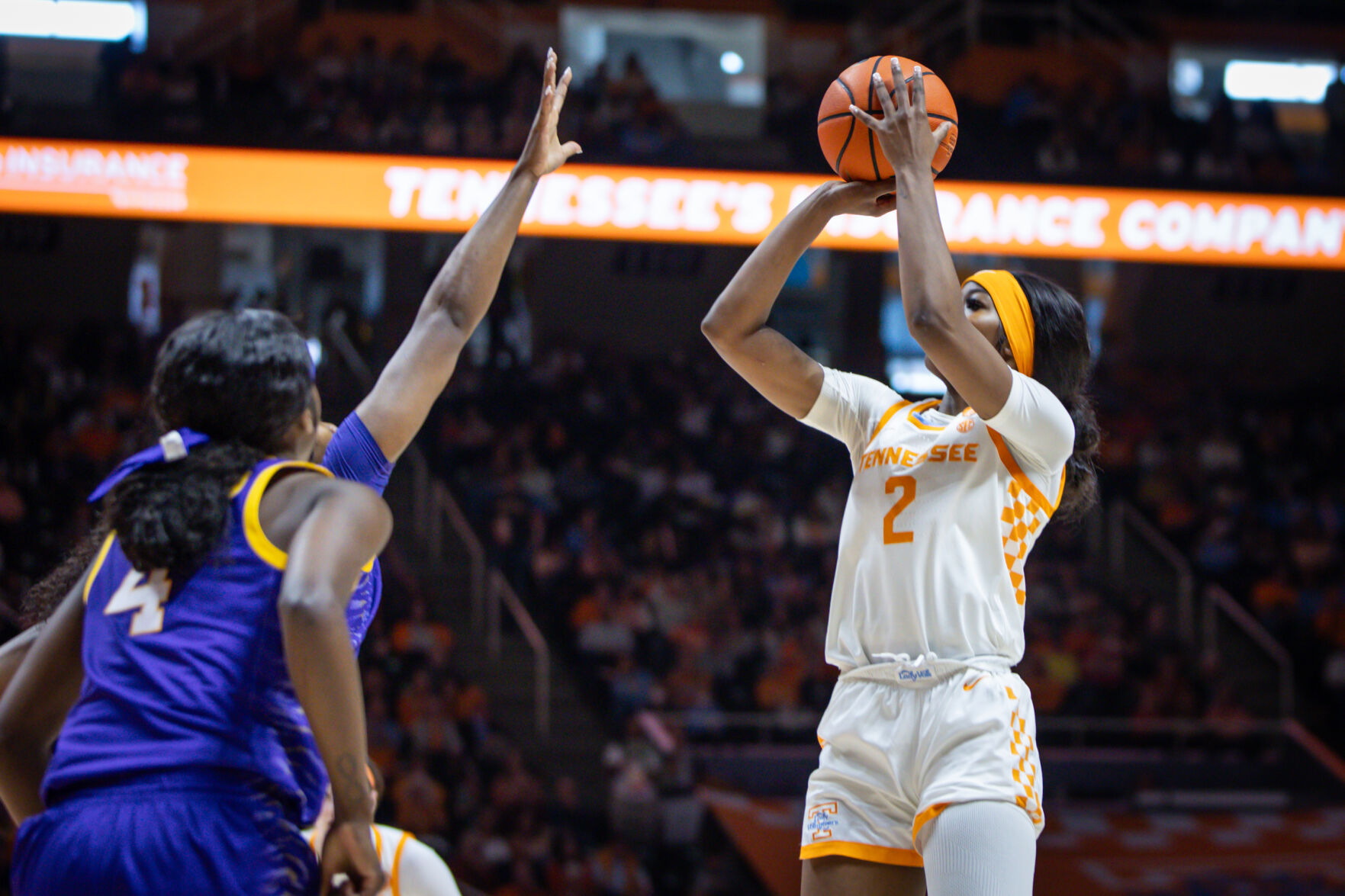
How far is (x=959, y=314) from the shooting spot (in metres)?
2.50

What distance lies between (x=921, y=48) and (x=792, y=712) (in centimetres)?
694

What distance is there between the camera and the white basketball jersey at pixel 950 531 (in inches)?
100

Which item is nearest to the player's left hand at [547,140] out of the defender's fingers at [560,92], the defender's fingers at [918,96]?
the defender's fingers at [560,92]

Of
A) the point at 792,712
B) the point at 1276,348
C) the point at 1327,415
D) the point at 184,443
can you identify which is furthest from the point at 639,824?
the point at 1276,348

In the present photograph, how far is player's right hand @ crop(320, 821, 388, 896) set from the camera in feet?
5.78

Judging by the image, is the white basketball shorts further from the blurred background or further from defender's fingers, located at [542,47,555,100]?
the blurred background

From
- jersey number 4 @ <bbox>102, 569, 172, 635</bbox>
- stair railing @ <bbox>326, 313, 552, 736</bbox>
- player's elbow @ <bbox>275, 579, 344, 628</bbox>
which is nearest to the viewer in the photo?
player's elbow @ <bbox>275, 579, 344, 628</bbox>

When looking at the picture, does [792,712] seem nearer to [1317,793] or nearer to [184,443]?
[1317,793]

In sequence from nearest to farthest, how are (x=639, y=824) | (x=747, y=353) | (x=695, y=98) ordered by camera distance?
1. (x=747, y=353)
2. (x=639, y=824)
3. (x=695, y=98)

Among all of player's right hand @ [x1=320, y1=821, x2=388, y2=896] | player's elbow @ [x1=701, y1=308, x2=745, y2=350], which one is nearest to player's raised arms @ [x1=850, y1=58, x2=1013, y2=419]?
player's elbow @ [x1=701, y1=308, x2=745, y2=350]

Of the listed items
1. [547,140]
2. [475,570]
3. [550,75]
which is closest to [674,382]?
[475,570]

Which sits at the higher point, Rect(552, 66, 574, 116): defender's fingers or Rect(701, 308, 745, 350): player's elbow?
Rect(552, 66, 574, 116): defender's fingers

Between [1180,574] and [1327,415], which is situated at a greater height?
[1327,415]

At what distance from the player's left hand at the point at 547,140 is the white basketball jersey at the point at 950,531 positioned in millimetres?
929
